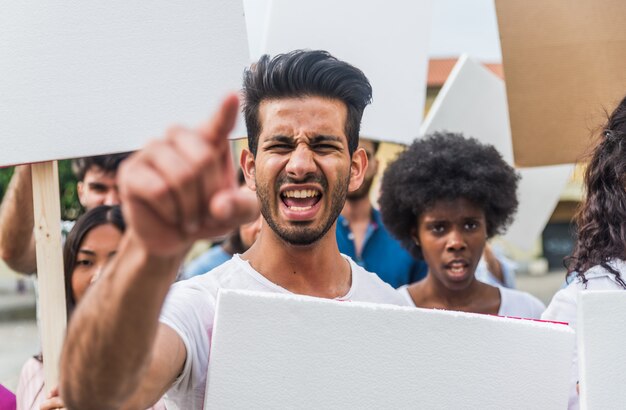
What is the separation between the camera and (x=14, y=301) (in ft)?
95.7

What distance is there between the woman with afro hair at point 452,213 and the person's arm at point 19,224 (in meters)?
1.41

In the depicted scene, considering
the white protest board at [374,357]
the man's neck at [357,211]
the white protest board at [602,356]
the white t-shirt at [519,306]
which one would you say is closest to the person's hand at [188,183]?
the white protest board at [374,357]

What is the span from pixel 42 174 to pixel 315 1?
4.63 feet

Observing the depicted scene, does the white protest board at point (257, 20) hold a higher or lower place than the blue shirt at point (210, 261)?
higher

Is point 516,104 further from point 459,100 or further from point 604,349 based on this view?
point 604,349

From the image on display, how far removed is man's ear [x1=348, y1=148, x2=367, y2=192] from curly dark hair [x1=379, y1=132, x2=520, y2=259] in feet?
4.67

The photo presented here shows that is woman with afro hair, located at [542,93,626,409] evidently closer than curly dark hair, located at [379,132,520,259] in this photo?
Yes

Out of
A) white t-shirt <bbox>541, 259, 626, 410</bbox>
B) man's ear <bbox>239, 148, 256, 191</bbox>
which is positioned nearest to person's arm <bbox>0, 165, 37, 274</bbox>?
man's ear <bbox>239, 148, 256, 191</bbox>

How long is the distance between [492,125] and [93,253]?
7.18 feet

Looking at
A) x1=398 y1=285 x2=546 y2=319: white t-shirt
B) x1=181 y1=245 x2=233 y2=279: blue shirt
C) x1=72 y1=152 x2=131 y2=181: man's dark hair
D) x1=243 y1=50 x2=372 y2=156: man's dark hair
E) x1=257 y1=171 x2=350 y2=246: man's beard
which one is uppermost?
x1=243 y1=50 x2=372 y2=156: man's dark hair

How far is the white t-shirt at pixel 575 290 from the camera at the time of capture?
8.09 feet

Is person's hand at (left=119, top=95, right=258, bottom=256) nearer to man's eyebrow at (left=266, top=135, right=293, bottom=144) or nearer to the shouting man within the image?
the shouting man

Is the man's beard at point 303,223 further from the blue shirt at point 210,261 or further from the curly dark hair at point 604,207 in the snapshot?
the blue shirt at point 210,261

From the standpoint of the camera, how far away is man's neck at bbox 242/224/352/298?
271 cm
